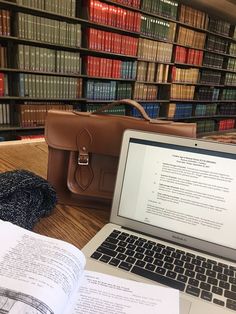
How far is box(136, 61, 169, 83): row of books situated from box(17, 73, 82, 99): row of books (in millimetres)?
858

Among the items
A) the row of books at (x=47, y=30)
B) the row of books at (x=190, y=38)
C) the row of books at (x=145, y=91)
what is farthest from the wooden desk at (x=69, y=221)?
the row of books at (x=190, y=38)

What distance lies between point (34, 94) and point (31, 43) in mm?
431

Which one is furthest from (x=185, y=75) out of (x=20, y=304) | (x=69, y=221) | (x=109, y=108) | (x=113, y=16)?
(x=20, y=304)

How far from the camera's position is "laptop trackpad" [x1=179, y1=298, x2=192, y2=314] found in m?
0.38

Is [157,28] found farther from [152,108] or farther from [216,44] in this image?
[216,44]

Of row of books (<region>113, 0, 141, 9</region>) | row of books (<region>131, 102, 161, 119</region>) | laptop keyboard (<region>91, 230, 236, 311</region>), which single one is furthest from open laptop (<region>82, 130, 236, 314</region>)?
row of books (<region>131, 102, 161, 119</region>)

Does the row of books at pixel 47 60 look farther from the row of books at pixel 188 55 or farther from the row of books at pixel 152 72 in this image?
the row of books at pixel 188 55

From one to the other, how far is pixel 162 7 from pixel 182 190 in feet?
10.4

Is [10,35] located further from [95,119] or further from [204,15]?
[204,15]

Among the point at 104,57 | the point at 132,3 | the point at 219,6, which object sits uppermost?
the point at 219,6

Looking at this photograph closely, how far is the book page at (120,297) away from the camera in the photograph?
0.37 meters

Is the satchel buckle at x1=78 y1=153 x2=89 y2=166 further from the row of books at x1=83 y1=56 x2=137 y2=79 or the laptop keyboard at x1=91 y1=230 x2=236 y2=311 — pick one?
the row of books at x1=83 y1=56 x2=137 y2=79

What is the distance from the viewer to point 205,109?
432 centimetres

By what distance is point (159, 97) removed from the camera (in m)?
3.69
